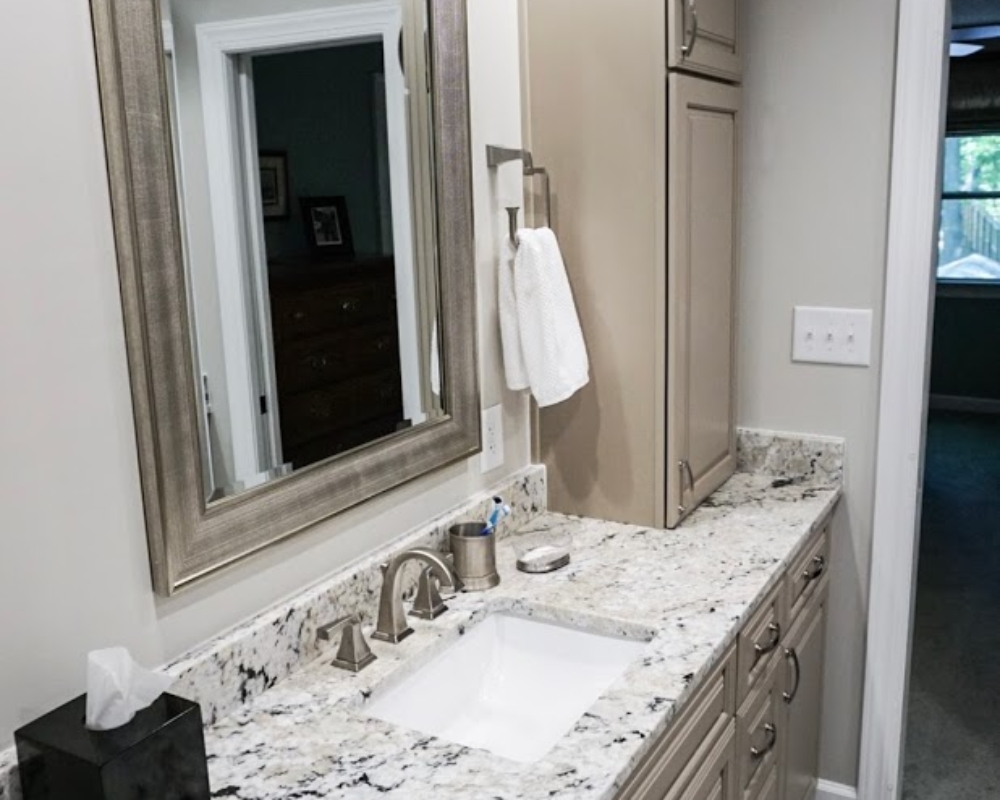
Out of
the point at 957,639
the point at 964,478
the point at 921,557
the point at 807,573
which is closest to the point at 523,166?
the point at 807,573

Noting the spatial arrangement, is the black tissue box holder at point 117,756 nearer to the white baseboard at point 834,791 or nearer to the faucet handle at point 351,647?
the faucet handle at point 351,647

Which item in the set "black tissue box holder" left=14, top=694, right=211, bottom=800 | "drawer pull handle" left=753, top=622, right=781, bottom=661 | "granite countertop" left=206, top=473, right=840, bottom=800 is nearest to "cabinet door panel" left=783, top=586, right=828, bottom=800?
"drawer pull handle" left=753, top=622, right=781, bottom=661

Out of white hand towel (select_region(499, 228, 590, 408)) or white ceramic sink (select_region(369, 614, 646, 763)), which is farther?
white hand towel (select_region(499, 228, 590, 408))

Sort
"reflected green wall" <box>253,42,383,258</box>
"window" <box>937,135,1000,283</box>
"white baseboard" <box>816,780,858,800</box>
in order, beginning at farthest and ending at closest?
"window" <box>937,135,1000,283</box> < "white baseboard" <box>816,780,858,800</box> < "reflected green wall" <box>253,42,383,258</box>

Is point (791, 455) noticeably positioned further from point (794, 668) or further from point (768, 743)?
→ point (768, 743)

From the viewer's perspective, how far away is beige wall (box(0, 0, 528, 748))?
1062mm

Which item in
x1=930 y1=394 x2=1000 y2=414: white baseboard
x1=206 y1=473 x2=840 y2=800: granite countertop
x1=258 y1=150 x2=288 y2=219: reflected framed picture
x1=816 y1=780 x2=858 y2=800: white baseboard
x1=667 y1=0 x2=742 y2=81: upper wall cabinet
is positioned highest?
x1=667 y1=0 x2=742 y2=81: upper wall cabinet

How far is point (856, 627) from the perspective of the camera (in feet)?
7.54

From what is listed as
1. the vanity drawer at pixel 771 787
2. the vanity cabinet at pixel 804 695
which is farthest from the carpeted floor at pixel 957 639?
the vanity drawer at pixel 771 787

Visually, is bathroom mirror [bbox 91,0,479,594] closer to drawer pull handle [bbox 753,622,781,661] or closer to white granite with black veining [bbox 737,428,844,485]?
drawer pull handle [bbox 753,622,781,661]

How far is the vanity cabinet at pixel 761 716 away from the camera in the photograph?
145 centimetres

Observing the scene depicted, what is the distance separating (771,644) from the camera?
72.2 inches

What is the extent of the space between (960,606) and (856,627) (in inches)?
70.5

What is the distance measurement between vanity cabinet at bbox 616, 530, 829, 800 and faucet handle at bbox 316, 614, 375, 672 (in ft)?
1.40
